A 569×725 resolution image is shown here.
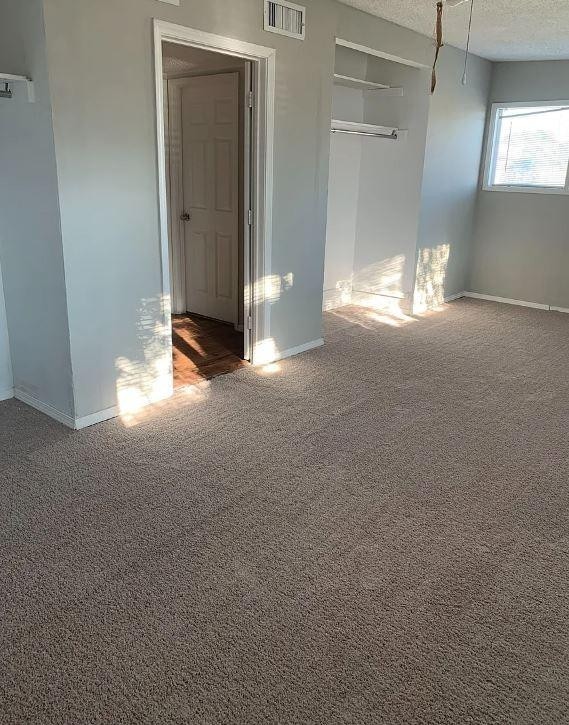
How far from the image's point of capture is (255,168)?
4.25 metres

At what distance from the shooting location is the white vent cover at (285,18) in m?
3.95

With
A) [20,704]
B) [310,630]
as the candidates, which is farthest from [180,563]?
[20,704]

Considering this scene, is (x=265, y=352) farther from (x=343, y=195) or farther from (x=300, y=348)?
(x=343, y=195)

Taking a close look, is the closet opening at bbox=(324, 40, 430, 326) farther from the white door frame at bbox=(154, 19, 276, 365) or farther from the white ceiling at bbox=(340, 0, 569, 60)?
the white door frame at bbox=(154, 19, 276, 365)

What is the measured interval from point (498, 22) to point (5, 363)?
430 centimetres

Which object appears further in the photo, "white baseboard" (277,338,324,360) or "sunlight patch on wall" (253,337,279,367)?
"white baseboard" (277,338,324,360)

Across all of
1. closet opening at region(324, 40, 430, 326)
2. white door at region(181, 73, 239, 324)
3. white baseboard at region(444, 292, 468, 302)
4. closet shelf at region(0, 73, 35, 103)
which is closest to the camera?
closet shelf at region(0, 73, 35, 103)

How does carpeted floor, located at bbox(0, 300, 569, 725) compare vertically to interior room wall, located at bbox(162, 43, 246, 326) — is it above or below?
below

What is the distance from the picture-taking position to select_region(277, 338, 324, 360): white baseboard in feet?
15.8

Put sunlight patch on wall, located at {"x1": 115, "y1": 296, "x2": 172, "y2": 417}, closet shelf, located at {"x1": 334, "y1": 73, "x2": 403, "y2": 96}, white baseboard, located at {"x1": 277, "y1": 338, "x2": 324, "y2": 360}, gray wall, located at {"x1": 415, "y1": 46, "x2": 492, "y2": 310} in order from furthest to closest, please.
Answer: gray wall, located at {"x1": 415, "y1": 46, "x2": 492, "y2": 310}, closet shelf, located at {"x1": 334, "y1": 73, "x2": 403, "y2": 96}, white baseboard, located at {"x1": 277, "y1": 338, "x2": 324, "y2": 360}, sunlight patch on wall, located at {"x1": 115, "y1": 296, "x2": 172, "y2": 417}

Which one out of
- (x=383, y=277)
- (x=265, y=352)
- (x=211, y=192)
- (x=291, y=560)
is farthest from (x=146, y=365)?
(x=383, y=277)

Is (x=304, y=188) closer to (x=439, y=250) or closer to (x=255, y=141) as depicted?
(x=255, y=141)

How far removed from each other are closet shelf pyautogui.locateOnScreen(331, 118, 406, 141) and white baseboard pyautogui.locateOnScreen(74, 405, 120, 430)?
3.12m

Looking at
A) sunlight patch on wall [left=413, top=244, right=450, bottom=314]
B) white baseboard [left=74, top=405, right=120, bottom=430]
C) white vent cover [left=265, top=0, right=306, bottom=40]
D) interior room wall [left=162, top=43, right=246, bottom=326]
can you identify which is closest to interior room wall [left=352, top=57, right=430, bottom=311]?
sunlight patch on wall [left=413, top=244, right=450, bottom=314]
